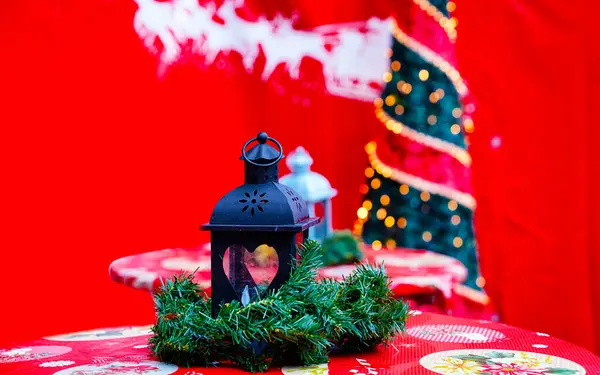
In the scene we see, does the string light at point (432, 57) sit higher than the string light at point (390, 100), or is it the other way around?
the string light at point (432, 57)

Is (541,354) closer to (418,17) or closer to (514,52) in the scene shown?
(418,17)

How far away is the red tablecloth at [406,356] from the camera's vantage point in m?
1.02

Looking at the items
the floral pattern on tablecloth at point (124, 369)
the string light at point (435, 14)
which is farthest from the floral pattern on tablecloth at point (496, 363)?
the string light at point (435, 14)

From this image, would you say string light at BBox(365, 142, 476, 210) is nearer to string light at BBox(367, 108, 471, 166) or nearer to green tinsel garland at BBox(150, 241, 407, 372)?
string light at BBox(367, 108, 471, 166)

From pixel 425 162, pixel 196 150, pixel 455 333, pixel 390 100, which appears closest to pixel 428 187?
pixel 425 162

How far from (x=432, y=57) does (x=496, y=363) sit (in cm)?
165

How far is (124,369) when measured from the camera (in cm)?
104

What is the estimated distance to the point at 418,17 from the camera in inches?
102

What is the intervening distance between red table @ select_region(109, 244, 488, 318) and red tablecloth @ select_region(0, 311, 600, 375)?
0.35 m

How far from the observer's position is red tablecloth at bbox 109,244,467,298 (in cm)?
170

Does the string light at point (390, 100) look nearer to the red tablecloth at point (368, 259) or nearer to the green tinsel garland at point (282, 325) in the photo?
the red tablecloth at point (368, 259)

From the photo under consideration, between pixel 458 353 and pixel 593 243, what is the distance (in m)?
1.93

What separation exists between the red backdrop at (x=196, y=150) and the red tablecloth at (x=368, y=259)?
1.57 ft

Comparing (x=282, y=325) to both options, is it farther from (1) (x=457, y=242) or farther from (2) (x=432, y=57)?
(2) (x=432, y=57)
